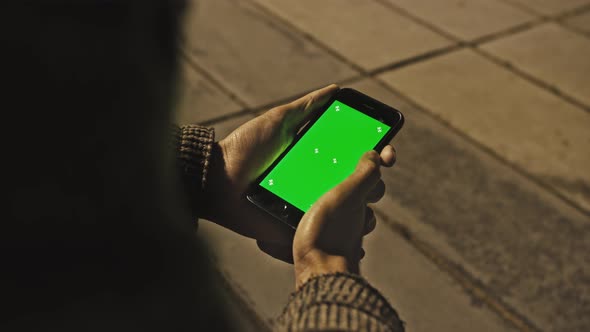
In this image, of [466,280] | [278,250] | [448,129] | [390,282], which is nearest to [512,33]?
[448,129]

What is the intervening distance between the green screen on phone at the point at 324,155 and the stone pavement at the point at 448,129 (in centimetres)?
52

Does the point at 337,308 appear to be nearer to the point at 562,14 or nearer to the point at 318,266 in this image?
the point at 318,266

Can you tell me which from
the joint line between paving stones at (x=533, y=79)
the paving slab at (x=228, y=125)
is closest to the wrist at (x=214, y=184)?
the paving slab at (x=228, y=125)

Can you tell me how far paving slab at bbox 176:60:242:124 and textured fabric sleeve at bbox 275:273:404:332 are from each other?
7.76 ft

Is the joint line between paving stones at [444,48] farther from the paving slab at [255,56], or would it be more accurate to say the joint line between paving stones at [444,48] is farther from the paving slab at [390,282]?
the paving slab at [390,282]

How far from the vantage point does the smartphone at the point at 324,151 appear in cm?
207

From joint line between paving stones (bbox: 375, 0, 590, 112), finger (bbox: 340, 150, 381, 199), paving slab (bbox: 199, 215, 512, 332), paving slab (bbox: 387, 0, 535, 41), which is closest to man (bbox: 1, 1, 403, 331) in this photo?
finger (bbox: 340, 150, 381, 199)

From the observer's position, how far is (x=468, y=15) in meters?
5.16

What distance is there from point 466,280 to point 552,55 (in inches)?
101

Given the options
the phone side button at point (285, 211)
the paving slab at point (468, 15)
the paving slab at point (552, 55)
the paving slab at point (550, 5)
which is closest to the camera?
the phone side button at point (285, 211)

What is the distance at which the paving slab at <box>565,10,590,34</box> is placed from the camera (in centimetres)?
A: 511

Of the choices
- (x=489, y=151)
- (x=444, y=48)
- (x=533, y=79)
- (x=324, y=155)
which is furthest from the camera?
(x=444, y=48)

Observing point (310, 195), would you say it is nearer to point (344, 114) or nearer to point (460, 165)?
point (344, 114)

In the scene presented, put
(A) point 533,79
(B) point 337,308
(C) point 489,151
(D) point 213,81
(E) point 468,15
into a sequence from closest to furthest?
1. (B) point 337,308
2. (C) point 489,151
3. (D) point 213,81
4. (A) point 533,79
5. (E) point 468,15
